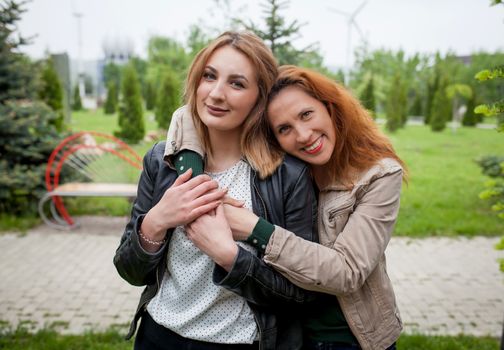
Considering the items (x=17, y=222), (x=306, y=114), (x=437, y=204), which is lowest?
(x=17, y=222)

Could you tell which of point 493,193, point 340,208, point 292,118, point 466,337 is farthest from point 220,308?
point 466,337

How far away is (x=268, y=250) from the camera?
137 centimetres

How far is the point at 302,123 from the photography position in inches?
61.3

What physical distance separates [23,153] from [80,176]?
87 centimetres

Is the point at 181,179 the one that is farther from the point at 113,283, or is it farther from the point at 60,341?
the point at 113,283

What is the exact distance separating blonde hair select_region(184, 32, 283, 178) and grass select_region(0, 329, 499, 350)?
2.45 meters

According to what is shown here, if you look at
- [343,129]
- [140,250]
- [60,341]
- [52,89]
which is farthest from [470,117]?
[140,250]

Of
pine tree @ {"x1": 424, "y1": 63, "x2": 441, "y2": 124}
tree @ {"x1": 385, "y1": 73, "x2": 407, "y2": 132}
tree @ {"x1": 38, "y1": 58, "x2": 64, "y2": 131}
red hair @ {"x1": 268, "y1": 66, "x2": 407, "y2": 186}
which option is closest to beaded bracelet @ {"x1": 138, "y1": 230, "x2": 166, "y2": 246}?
red hair @ {"x1": 268, "y1": 66, "x2": 407, "y2": 186}

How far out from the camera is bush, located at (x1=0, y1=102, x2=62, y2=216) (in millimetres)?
6316

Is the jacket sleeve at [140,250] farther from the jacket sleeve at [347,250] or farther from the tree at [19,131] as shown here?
the tree at [19,131]

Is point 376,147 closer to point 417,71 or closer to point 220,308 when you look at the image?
point 220,308

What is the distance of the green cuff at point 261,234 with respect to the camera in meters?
1.38

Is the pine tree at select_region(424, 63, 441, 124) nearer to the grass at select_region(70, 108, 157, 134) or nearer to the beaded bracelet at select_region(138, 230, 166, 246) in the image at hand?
the grass at select_region(70, 108, 157, 134)

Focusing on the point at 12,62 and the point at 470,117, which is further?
the point at 470,117
